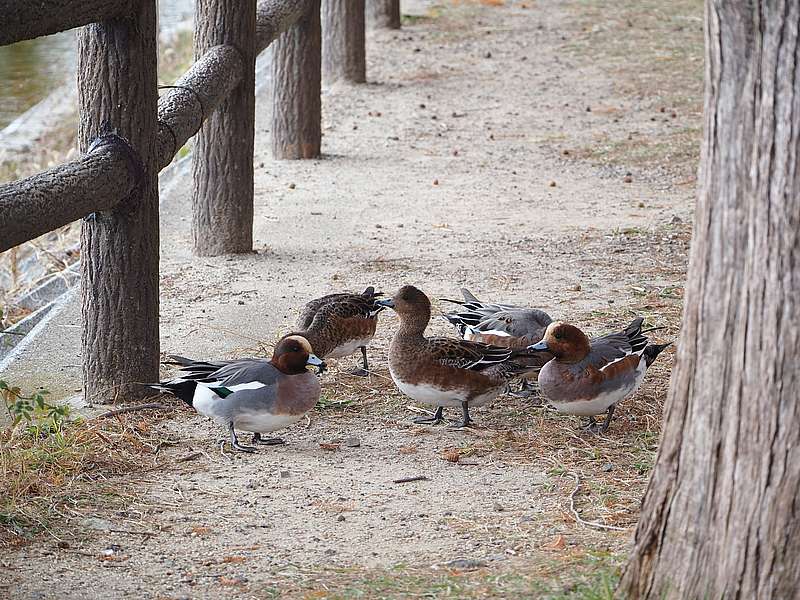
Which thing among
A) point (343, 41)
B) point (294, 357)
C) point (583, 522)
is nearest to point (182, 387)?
point (294, 357)

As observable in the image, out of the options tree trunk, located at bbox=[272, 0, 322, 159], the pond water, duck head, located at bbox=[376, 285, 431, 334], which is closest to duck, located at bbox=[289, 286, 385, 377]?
duck head, located at bbox=[376, 285, 431, 334]

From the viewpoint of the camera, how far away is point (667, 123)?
11148 millimetres

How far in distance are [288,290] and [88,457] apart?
2585mm

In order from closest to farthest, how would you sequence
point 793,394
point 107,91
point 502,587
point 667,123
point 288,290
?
point 793,394, point 502,587, point 107,91, point 288,290, point 667,123

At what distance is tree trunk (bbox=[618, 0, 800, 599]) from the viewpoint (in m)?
2.90

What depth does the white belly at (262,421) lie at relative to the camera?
486cm

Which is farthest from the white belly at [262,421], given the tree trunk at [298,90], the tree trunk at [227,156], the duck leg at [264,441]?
the tree trunk at [298,90]

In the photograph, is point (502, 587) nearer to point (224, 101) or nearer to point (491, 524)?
point (491, 524)

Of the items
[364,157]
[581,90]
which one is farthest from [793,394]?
[581,90]

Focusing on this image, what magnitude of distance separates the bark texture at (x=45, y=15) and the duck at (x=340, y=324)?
1.64m

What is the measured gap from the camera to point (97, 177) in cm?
489

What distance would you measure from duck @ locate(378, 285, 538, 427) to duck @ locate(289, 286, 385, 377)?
0.44 m

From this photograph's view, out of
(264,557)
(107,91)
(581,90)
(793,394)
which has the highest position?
(581,90)

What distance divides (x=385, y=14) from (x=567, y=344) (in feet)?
36.8
